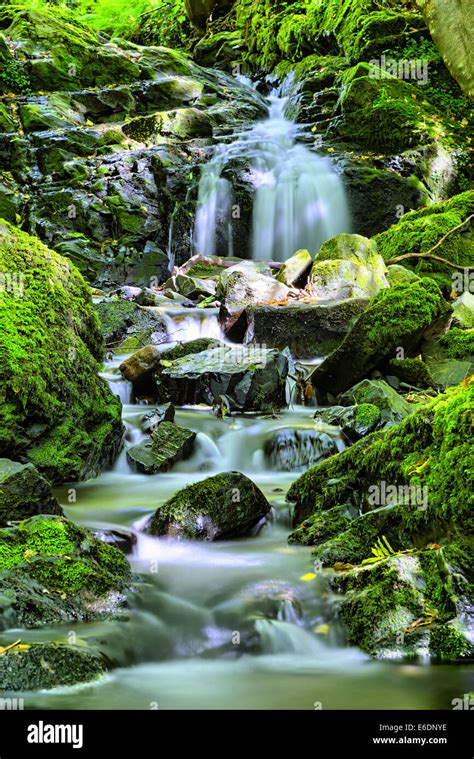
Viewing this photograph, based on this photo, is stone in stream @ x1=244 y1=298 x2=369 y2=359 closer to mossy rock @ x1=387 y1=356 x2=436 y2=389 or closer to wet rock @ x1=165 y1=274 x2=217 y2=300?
mossy rock @ x1=387 y1=356 x2=436 y2=389

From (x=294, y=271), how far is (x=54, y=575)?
815 centimetres

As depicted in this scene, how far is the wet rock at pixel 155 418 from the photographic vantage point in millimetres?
5980

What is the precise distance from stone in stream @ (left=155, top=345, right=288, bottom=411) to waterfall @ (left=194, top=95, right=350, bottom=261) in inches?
269

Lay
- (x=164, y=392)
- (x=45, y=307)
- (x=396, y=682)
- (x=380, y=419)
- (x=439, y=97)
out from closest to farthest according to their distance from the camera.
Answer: (x=396, y=682), (x=45, y=307), (x=380, y=419), (x=164, y=392), (x=439, y=97)

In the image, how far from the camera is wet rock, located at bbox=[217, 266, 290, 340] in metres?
9.19

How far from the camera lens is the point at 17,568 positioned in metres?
2.76

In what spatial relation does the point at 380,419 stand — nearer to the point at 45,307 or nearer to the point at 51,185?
the point at 45,307

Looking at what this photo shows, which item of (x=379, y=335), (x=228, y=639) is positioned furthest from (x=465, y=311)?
(x=228, y=639)

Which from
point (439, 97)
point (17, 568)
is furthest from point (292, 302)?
point (439, 97)

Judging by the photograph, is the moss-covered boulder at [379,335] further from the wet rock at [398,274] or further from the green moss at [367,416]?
the wet rock at [398,274]

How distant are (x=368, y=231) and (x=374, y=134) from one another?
Answer: 116 inches

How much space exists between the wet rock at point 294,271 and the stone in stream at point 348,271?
28 cm

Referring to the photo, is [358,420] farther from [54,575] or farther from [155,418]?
[54,575]

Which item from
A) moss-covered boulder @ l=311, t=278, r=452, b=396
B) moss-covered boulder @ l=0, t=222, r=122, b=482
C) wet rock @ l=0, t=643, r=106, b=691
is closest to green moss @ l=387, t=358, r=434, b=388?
moss-covered boulder @ l=311, t=278, r=452, b=396
